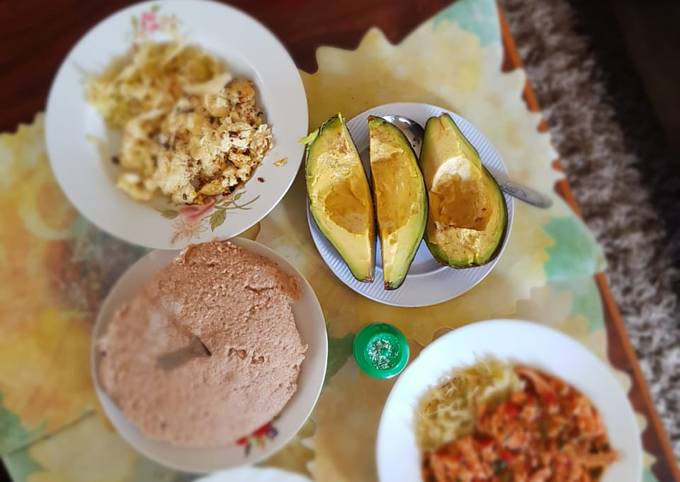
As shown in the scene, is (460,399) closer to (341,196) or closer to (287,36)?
(341,196)

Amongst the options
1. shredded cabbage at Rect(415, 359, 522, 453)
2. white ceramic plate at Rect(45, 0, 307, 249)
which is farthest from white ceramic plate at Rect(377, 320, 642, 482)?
white ceramic plate at Rect(45, 0, 307, 249)

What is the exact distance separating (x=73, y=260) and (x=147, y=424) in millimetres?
178

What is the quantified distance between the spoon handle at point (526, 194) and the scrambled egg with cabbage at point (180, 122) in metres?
0.25

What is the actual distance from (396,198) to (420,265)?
0.08m

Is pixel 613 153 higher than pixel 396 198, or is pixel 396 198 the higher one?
pixel 396 198

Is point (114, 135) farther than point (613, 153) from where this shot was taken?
No

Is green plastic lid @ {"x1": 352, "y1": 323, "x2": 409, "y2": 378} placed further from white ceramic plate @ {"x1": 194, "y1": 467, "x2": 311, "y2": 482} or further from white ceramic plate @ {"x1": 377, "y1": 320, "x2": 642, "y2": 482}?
white ceramic plate @ {"x1": 194, "y1": 467, "x2": 311, "y2": 482}

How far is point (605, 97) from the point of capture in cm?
90

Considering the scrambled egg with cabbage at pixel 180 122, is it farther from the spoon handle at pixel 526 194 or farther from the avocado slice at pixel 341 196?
the spoon handle at pixel 526 194

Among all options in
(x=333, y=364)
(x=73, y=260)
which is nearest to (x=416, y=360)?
(x=333, y=364)

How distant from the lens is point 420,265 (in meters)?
0.63

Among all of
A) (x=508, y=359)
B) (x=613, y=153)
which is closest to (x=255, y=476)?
(x=508, y=359)

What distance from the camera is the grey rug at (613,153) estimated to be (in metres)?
0.87

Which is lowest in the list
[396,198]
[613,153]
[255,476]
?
[255,476]
